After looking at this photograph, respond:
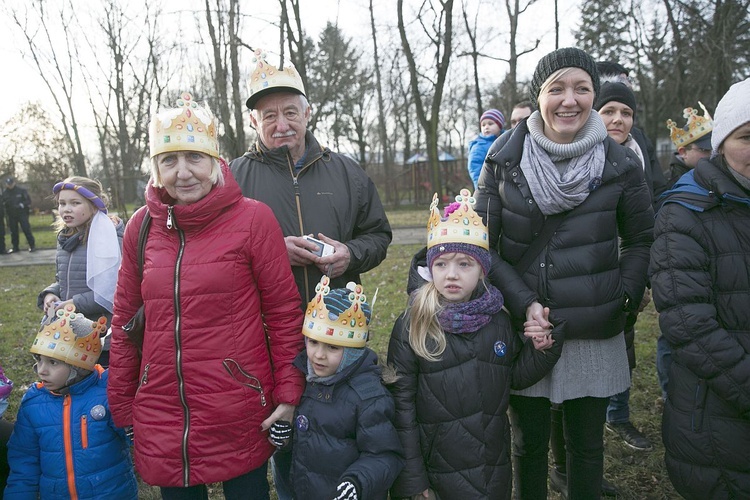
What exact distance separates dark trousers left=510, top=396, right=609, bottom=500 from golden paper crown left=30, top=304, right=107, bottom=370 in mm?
2285

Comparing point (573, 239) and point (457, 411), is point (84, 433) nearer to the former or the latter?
point (457, 411)

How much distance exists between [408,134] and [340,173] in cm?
3119

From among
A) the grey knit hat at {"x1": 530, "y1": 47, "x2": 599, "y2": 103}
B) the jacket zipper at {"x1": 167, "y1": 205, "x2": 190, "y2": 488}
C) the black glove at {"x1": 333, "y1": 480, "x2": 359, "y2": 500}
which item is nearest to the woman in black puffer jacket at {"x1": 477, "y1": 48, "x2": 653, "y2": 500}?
the grey knit hat at {"x1": 530, "y1": 47, "x2": 599, "y2": 103}

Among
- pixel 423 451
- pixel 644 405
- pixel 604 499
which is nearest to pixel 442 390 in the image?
pixel 423 451

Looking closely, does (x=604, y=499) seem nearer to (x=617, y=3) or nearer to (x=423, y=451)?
(x=423, y=451)

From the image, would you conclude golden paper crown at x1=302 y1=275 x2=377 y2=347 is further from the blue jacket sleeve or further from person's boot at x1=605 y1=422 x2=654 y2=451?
person's boot at x1=605 y1=422 x2=654 y2=451

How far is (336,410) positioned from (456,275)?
0.83 meters

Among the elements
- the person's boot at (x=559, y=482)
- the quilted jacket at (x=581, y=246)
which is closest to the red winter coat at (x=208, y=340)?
the quilted jacket at (x=581, y=246)

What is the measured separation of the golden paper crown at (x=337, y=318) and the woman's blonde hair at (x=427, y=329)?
0.76ft

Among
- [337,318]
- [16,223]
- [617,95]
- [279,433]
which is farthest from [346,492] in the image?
[16,223]

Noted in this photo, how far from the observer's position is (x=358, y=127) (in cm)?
3400

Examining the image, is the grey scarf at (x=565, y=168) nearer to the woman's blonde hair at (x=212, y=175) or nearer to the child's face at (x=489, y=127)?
the woman's blonde hair at (x=212, y=175)

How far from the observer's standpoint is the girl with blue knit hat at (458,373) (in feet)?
8.08

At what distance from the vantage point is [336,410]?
239 centimetres
